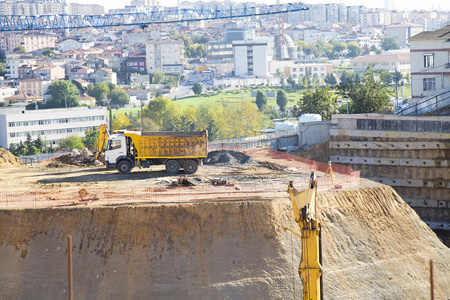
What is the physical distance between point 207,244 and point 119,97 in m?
128

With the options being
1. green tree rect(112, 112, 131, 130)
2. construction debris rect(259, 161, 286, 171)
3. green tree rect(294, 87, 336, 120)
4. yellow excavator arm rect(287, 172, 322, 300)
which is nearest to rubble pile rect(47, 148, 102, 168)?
construction debris rect(259, 161, 286, 171)

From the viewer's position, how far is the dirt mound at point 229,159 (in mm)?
40781

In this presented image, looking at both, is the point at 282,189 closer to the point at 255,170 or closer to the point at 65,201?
the point at 255,170

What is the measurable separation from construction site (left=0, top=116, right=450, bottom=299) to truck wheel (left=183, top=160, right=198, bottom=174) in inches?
142

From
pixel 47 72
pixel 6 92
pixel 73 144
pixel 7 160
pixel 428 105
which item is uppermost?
pixel 47 72

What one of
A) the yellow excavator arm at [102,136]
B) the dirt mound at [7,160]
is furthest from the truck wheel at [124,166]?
the dirt mound at [7,160]

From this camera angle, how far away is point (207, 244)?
27.7 metres

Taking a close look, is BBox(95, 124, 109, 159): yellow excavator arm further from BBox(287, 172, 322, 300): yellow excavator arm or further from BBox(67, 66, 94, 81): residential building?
BBox(67, 66, 94, 81): residential building

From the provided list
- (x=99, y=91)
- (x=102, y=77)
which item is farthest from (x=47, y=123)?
(x=102, y=77)

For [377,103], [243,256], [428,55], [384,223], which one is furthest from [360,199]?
[377,103]

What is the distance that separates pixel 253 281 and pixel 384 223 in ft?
26.6

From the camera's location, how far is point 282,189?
3183cm

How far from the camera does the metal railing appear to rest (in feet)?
149

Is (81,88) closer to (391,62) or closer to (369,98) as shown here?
(391,62)
